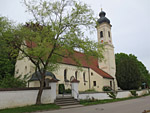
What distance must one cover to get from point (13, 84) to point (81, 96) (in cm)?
784

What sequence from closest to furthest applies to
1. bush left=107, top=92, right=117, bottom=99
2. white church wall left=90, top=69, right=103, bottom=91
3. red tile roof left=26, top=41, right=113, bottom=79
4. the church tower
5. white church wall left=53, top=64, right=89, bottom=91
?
red tile roof left=26, top=41, right=113, bottom=79
bush left=107, top=92, right=117, bottom=99
white church wall left=53, top=64, right=89, bottom=91
white church wall left=90, top=69, right=103, bottom=91
the church tower

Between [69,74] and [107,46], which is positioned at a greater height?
[107,46]

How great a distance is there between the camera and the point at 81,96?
16312mm

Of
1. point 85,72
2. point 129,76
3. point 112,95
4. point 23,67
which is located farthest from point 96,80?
point 23,67

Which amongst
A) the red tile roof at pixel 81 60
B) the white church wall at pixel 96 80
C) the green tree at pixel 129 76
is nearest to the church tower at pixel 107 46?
the red tile roof at pixel 81 60

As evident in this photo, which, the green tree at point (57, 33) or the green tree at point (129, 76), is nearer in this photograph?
the green tree at point (57, 33)

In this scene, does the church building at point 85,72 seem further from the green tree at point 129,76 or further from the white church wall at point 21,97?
the white church wall at point 21,97

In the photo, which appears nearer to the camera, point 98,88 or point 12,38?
point 12,38

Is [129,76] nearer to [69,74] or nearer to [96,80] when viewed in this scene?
[96,80]

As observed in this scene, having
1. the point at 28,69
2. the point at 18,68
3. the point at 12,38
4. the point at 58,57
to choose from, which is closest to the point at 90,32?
the point at 58,57

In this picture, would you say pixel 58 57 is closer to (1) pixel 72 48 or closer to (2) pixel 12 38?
(1) pixel 72 48

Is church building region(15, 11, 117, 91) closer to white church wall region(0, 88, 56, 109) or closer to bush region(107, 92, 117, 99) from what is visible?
white church wall region(0, 88, 56, 109)

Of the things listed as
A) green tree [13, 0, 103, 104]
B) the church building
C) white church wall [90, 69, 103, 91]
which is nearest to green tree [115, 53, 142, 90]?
the church building

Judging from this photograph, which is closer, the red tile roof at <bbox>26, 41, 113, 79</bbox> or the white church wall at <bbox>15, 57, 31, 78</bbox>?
the red tile roof at <bbox>26, 41, 113, 79</bbox>
